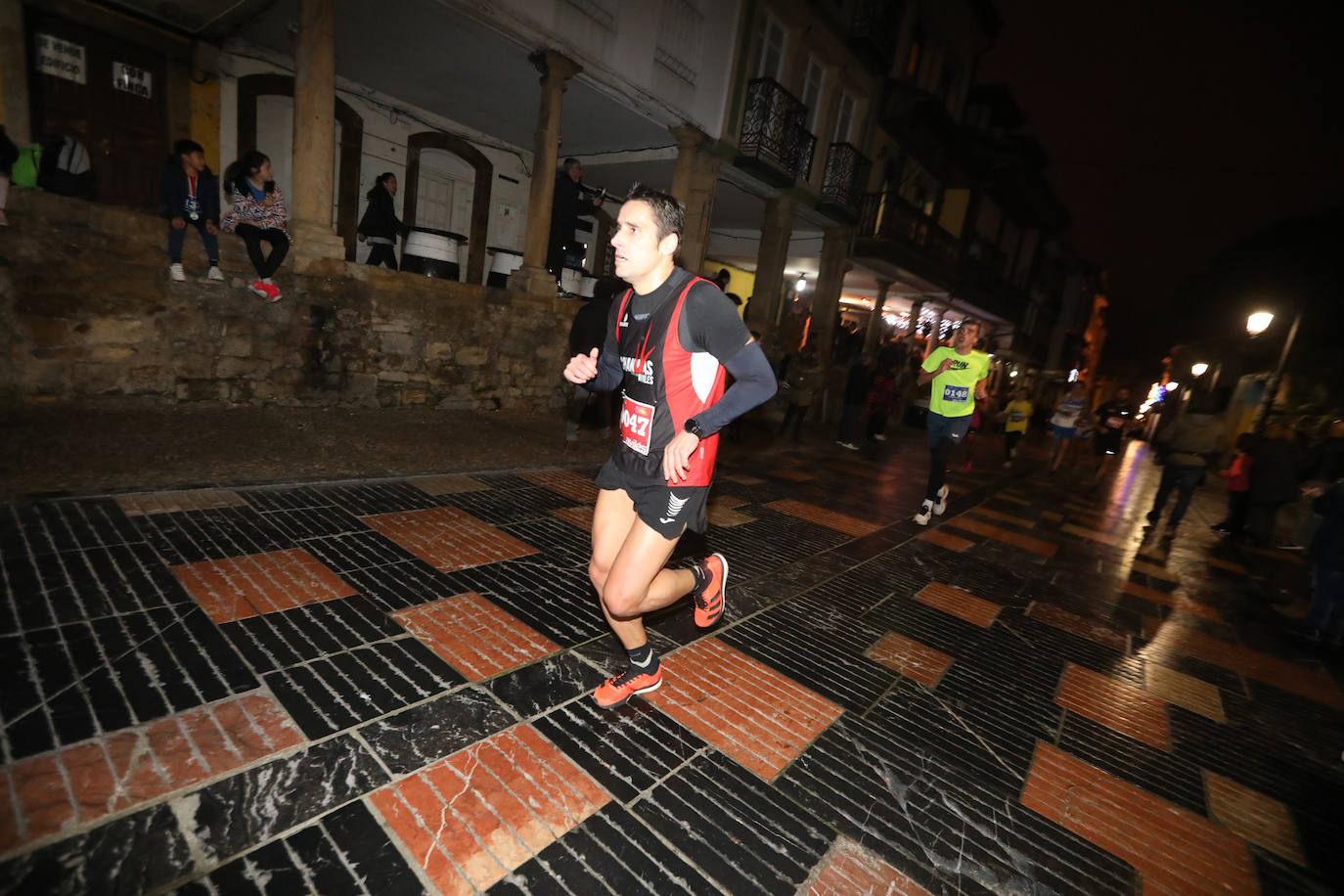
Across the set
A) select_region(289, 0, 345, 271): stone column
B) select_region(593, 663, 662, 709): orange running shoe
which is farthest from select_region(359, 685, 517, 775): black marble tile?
select_region(289, 0, 345, 271): stone column

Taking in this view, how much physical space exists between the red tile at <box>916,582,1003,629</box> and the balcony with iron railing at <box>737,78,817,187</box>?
409 inches

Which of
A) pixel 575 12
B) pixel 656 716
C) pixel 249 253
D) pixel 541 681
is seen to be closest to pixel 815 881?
pixel 656 716

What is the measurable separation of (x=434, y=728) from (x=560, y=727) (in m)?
0.47

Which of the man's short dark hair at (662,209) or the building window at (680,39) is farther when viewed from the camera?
the building window at (680,39)

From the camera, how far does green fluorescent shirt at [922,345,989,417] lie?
19.3 ft

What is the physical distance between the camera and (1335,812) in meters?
2.58

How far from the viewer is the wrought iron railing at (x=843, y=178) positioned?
15102 millimetres

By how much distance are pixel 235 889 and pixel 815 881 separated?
1633 millimetres

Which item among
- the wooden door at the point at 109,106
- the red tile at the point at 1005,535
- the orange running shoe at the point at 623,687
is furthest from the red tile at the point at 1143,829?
the wooden door at the point at 109,106

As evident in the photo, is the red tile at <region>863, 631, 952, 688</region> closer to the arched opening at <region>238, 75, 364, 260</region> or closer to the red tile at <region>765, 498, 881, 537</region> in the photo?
the red tile at <region>765, 498, 881, 537</region>

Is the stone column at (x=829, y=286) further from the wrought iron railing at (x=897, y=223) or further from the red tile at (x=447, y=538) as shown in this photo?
the red tile at (x=447, y=538)

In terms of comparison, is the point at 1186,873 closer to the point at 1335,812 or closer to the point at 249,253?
the point at 1335,812

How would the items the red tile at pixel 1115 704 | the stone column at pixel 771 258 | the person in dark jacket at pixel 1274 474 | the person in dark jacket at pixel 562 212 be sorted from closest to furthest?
the red tile at pixel 1115 704 → the person in dark jacket at pixel 1274 474 → the person in dark jacket at pixel 562 212 → the stone column at pixel 771 258

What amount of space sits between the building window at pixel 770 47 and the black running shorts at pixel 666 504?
12.9m
